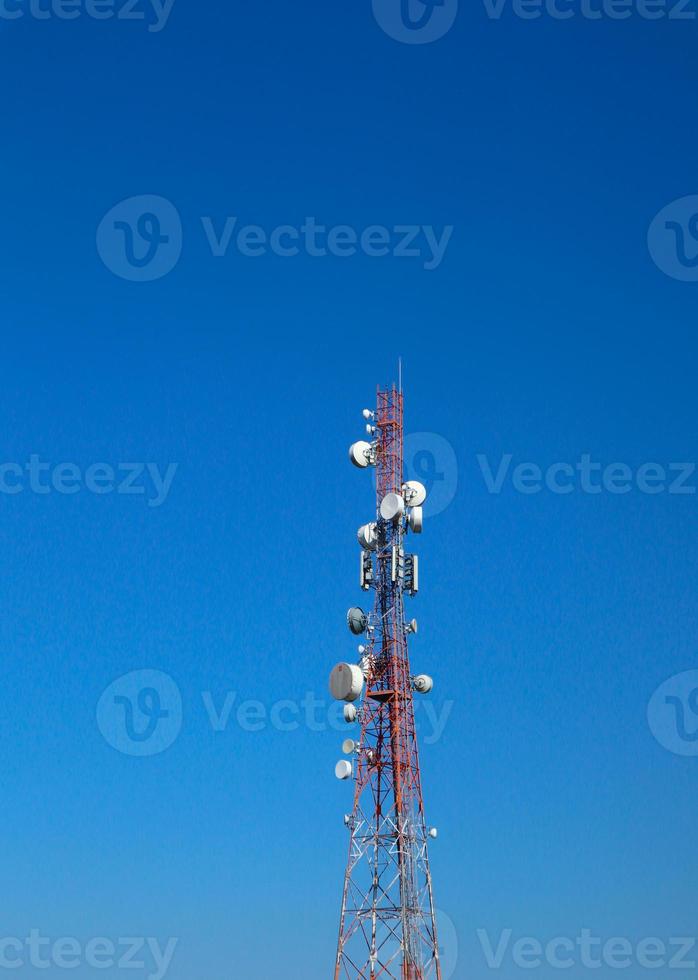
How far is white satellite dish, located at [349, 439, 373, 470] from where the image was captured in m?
53.4

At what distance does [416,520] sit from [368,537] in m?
2.07

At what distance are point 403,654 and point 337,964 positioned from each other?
11802 millimetres

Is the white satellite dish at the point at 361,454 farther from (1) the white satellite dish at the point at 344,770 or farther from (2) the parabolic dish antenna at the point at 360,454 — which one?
(1) the white satellite dish at the point at 344,770

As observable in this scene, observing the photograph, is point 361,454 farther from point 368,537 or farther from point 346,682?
point 346,682

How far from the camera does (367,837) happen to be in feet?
164

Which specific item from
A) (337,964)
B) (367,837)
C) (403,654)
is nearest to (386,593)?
(403,654)

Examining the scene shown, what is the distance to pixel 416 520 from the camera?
2047 inches

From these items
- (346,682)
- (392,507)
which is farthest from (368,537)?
(346,682)

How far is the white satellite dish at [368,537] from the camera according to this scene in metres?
52.5

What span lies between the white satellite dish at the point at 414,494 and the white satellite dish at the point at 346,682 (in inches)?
278

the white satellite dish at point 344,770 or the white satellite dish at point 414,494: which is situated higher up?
the white satellite dish at point 414,494

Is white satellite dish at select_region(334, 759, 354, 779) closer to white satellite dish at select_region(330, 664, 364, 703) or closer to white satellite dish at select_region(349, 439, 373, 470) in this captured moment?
white satellite dish at select_region(330, 664, 364, 703)

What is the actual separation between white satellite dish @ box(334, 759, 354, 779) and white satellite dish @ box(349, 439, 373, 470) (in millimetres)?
11930

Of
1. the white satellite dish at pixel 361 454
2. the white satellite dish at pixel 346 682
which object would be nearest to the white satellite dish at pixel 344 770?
the white satellite dish at pixel 346 682
